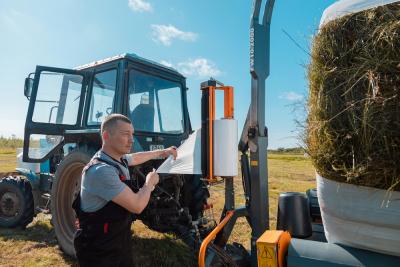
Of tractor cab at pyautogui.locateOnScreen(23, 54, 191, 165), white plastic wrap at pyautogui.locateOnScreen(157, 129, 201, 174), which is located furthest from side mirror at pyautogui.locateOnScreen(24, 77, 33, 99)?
white plastic wrap at pyautogui.locateOnScreen(157, 129, 201, 174)

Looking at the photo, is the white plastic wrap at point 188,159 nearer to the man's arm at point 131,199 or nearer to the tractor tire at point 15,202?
the man's arm at point 131,199

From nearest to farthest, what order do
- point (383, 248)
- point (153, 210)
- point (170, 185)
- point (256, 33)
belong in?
1. point (383, 248)
2. point (256, 33)
3. point (153, 210)
4. point (170, 185)

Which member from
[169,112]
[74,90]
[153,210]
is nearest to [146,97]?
[169,112]

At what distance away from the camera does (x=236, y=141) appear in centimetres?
263

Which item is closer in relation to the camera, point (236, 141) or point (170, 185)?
point (236, 141)

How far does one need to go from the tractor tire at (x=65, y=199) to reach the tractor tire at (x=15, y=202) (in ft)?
4.11

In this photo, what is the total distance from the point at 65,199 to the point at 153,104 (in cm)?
166

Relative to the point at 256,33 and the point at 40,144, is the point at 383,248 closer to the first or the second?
the point at 256,33

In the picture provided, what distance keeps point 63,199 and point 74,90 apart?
149cm

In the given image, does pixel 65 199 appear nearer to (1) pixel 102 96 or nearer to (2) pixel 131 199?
(1) pixel 102 96

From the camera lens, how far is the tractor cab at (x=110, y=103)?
13.9 feet

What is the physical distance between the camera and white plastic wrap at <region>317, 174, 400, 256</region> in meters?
1.65

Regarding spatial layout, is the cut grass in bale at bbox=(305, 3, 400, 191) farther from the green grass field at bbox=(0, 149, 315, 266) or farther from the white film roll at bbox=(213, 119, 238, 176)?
the green grass field at bbox=(0, 149, 315, 266)

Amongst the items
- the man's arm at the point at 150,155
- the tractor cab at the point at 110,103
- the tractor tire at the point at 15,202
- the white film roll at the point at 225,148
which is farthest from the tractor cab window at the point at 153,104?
the tractor tire at the point at 15,202
